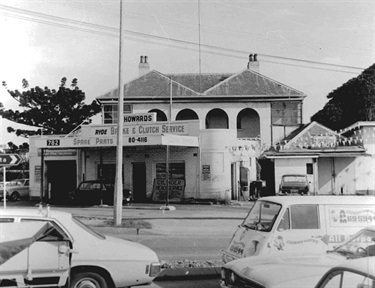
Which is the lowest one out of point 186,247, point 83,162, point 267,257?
point 186,247

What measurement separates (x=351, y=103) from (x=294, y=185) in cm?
2755

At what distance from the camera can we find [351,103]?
5194 centimetres

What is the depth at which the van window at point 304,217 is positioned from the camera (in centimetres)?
809

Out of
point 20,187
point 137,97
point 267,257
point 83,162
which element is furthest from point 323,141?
point 267,257

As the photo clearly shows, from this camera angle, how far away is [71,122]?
45000 mm

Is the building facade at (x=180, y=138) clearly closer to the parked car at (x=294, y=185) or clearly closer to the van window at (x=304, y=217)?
the parked car at (x=294, y=185)

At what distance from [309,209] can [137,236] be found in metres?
7.58

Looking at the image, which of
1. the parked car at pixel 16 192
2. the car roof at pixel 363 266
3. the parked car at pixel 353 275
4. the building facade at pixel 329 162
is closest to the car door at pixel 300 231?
the parked car at pixel 353 275

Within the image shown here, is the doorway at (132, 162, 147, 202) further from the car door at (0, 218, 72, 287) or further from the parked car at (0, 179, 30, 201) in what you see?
the car door at (0, 218, 72, 287)

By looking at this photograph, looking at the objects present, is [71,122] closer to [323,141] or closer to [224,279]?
[323,141]

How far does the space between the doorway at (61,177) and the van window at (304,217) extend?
25.0 meters

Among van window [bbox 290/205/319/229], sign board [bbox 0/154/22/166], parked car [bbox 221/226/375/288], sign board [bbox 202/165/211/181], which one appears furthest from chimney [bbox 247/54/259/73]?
parked car [bbox 221/226/375/288]

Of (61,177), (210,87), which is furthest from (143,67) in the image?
(61,177)

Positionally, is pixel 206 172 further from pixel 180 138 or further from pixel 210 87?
pixel 210 87
